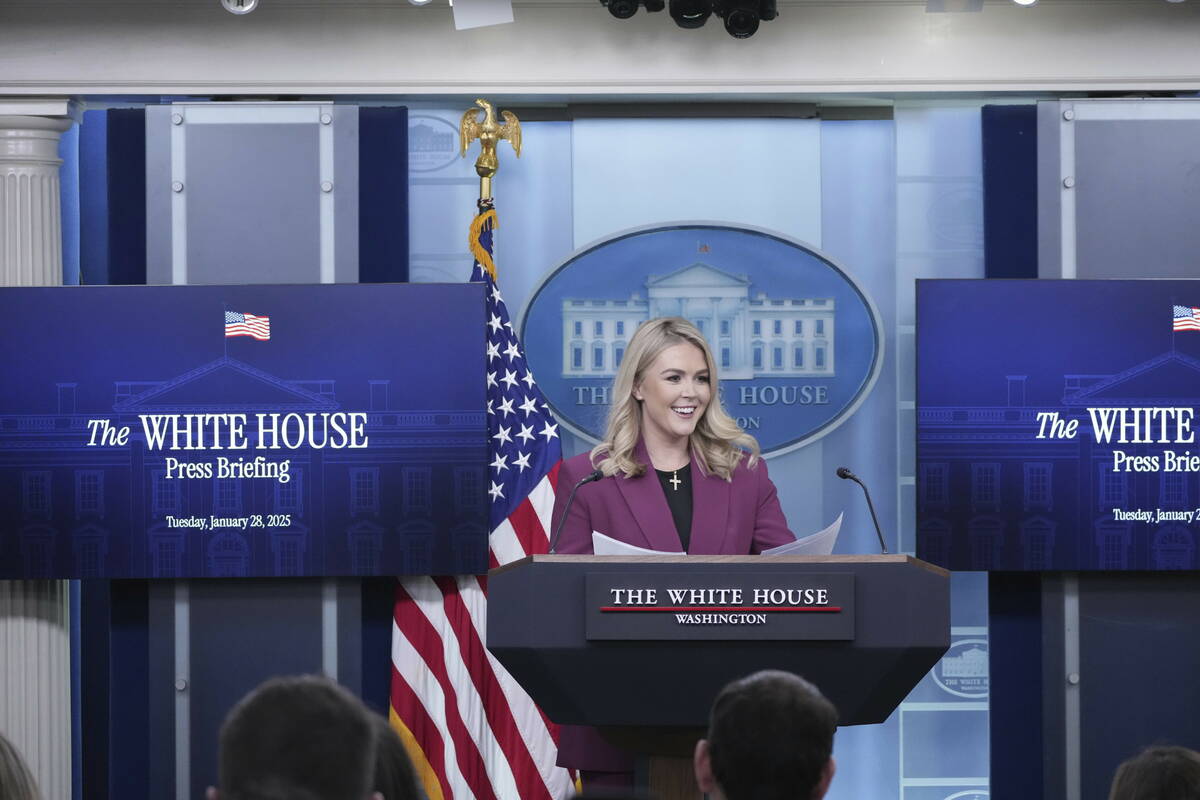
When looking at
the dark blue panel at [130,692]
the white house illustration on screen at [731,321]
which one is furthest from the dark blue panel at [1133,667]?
the dark blue panel at [130,692]

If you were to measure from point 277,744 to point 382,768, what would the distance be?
0.42m

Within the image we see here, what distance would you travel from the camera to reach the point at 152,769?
193 inches

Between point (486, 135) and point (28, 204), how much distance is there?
162 cm

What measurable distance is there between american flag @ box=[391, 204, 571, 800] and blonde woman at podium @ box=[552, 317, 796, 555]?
4.16 ft

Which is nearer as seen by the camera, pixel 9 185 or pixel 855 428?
pixel 9 185

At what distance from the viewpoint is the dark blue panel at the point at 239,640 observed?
4.91 m

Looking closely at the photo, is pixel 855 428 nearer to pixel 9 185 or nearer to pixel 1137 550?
pixel 1137 550

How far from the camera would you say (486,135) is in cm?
495

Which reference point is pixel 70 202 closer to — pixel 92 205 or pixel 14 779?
pixel 92 205

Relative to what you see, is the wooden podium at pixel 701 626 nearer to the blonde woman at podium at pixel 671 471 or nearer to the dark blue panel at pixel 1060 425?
the blonde woman at podium at pixel 671 471

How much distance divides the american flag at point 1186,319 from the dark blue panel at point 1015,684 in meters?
0.99

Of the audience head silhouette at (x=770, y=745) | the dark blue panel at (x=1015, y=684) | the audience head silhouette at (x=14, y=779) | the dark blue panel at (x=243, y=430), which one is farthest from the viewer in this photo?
the dark blue panel at (x=1015, y=684)

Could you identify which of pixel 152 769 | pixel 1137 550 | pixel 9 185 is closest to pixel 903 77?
pixel 1137 550

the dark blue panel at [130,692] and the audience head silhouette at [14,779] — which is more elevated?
the audience head silhouette at [14,779]
